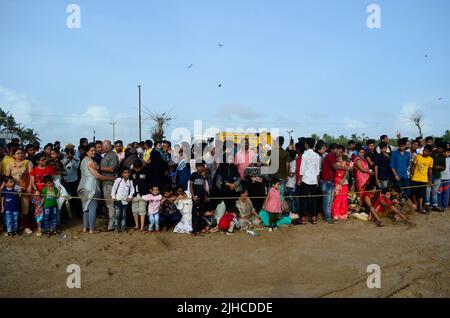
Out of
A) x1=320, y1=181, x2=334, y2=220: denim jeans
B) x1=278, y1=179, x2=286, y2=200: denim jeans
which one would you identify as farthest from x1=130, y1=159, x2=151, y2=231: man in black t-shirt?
x1=320, y1=181, x2=334, y2=220: denim jeans

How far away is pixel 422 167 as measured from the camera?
9398 millimetres

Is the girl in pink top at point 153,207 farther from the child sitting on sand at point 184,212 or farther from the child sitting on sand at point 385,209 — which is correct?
the child sitting on sand at point 385,209

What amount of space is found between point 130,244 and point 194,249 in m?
1.31

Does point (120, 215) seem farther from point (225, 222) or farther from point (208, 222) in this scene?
point (225, 222)

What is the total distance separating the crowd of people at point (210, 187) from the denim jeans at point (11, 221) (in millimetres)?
18

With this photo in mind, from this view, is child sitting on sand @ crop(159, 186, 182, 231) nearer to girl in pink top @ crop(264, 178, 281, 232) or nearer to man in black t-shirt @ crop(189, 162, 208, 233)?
man in black t-shirt @ crop(189, 162, 208, 233)

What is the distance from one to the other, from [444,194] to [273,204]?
5568 mm

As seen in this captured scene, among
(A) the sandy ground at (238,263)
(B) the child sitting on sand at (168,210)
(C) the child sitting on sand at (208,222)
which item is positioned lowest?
(A) the sandy ground at (238,263)

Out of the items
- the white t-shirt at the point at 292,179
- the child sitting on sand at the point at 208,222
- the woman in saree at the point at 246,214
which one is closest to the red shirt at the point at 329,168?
the white t-shirt at the point at 292,179

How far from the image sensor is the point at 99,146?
8.52 metres

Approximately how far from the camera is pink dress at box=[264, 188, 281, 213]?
26.3 feet

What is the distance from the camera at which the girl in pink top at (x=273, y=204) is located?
8016 mm
